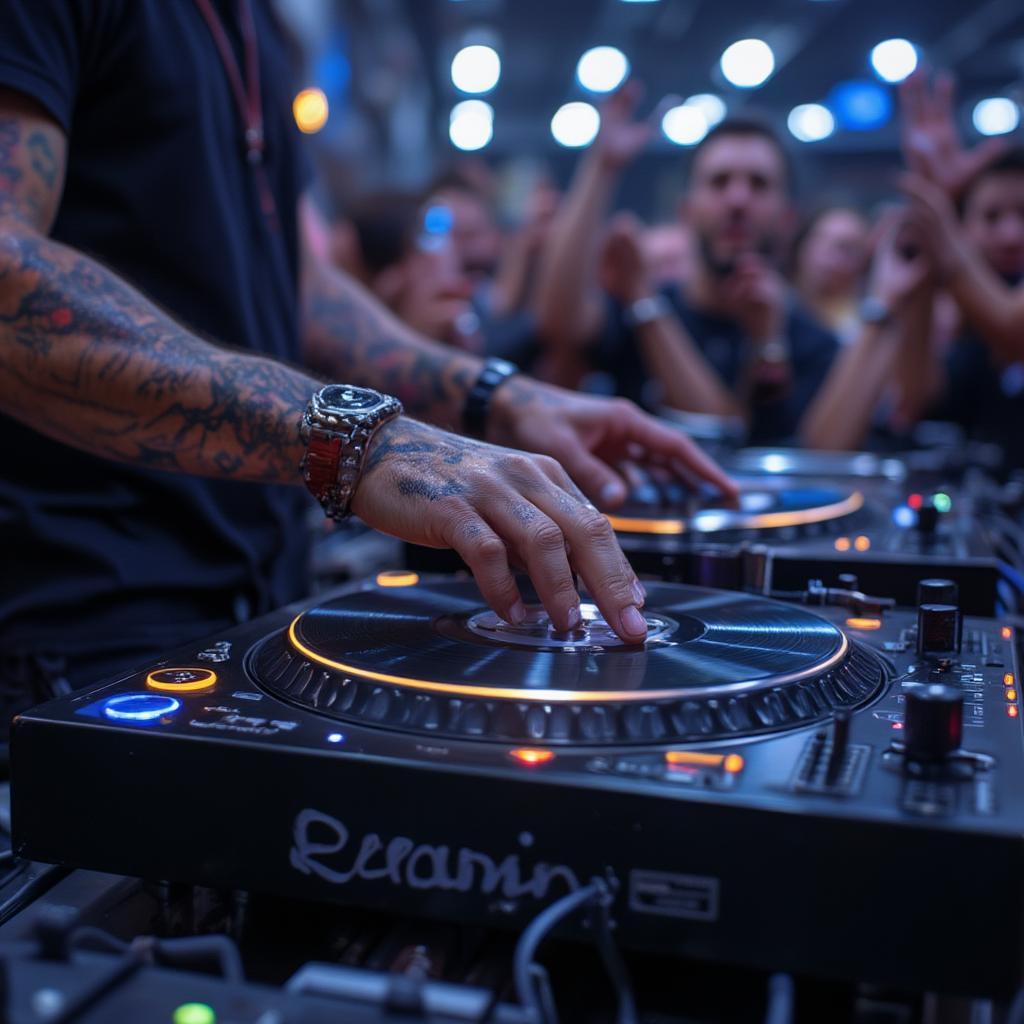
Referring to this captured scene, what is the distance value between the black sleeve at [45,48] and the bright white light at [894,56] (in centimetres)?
1109

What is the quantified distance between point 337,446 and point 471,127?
14.9 m

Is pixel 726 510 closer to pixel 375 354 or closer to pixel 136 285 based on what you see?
pixel 375 354

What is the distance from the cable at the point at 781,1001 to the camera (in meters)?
0.48

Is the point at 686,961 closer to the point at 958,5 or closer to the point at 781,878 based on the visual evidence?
the point at 781,878

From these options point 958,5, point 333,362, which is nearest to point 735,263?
point 333,362

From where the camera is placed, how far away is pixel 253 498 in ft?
3.79

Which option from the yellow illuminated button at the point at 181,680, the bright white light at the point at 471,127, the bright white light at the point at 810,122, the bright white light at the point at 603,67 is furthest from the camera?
the bright white light at the point at 471,127

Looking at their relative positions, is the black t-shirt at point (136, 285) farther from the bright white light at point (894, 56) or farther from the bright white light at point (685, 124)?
the bright white light at point (685, 124)

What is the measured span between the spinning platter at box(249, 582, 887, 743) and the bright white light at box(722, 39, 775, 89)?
1136 centimetres

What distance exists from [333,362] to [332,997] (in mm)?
1070

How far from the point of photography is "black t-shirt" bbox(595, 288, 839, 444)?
3375 millimetres

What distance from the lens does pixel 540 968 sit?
504 mm

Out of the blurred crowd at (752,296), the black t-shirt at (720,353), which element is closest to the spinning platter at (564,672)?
the blurred crowd at (752,296)

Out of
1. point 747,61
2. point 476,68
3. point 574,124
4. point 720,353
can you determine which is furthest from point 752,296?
point 574,124
